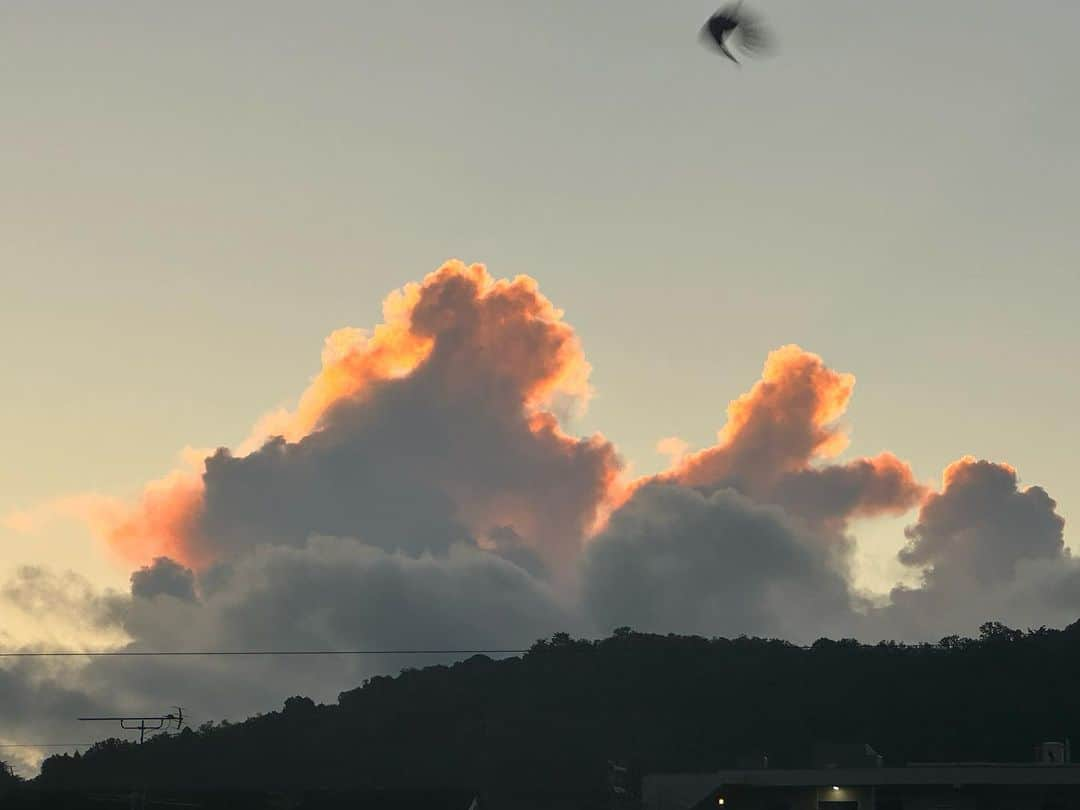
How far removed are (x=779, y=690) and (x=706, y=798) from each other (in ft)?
289

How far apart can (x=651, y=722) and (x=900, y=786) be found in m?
96.6

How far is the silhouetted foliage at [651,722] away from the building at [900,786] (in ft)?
215

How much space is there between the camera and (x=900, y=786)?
279ft

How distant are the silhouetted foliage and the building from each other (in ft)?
215

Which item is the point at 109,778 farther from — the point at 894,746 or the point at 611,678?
the point at 894,746

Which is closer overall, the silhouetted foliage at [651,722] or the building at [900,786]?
the building at [900,786]

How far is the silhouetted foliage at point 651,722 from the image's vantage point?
15999 cm

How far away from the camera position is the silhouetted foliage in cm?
15999

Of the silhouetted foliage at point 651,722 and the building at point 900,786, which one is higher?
the silhouetted foliage at point 651,722

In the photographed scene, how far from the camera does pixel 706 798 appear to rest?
310 feet

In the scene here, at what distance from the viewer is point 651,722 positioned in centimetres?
18025

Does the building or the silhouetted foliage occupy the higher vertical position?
the silhouetted foliage

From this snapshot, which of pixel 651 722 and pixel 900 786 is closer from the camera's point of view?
pixel 900 786

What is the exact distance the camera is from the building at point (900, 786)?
82625mm
